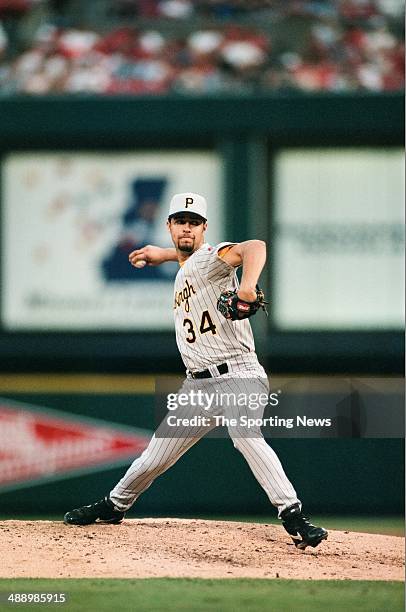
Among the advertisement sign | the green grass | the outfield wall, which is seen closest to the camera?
the green grass

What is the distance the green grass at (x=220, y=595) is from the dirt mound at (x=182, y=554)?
0.03 metres

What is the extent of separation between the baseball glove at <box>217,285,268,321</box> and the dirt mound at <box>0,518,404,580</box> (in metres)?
0.79

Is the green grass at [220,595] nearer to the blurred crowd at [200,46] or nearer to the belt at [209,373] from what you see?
the belt at [209,373]

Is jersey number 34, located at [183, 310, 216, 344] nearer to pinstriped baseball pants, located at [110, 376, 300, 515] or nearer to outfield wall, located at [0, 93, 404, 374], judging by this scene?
pinstriped baseball pants, located at [110, 376, 300, 515]

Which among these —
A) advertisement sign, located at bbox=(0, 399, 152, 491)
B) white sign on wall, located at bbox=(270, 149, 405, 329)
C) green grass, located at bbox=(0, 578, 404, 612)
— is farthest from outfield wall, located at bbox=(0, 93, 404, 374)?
green grass, located at bbox=(0, 578, 404, 612)

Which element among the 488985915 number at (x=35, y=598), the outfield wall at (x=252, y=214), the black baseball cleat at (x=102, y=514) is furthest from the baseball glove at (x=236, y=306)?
the outfield wall at (x=252, y=214)

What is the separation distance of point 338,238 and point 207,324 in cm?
299

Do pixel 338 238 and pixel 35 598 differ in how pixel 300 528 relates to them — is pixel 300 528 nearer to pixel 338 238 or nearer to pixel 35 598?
pixel 35 598

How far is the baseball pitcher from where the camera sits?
10.6ft

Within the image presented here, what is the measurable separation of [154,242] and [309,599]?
2896 mm

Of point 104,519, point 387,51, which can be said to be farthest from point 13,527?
point 387,51

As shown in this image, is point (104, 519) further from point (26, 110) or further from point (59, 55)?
point (59, 55)

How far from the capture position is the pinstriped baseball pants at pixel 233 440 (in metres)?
3.24

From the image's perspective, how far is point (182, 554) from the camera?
11.1 ft
